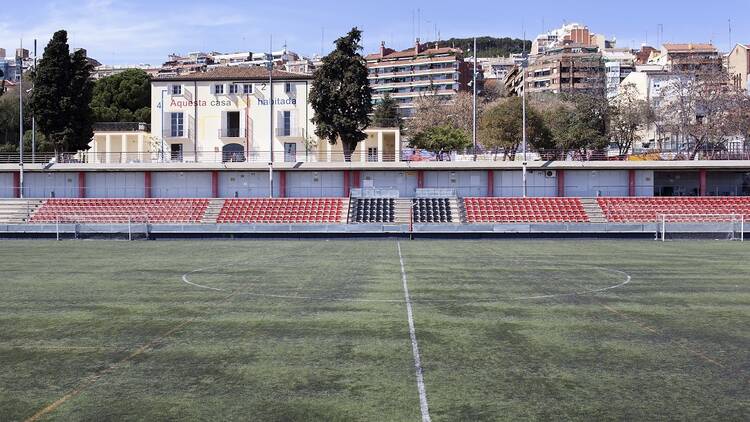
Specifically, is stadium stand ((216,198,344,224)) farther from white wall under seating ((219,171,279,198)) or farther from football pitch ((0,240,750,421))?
football pitch ((0,240,750,421))

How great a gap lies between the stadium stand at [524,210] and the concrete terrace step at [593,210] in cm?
35

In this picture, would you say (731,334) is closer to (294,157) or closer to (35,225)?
(35,225)

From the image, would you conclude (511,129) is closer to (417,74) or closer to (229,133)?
(229,133)

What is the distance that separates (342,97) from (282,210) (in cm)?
1394

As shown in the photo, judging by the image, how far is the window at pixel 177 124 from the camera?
67.8 m

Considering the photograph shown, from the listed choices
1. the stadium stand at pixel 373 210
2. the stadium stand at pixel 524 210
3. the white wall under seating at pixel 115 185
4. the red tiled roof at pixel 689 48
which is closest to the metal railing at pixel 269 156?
the white wall under seating at pixel 115 185

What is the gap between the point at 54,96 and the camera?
6719cm

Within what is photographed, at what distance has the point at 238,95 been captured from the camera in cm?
6750

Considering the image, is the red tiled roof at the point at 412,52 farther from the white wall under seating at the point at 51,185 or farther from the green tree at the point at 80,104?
the white wall under seating at the point at 51,185

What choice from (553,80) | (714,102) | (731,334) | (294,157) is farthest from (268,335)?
(553,80)

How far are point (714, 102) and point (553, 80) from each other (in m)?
84.9

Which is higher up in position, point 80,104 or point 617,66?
point 617,66

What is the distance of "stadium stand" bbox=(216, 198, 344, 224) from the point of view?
53.3 m

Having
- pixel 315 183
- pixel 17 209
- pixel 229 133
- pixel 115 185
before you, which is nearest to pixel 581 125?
pixel 315 183
